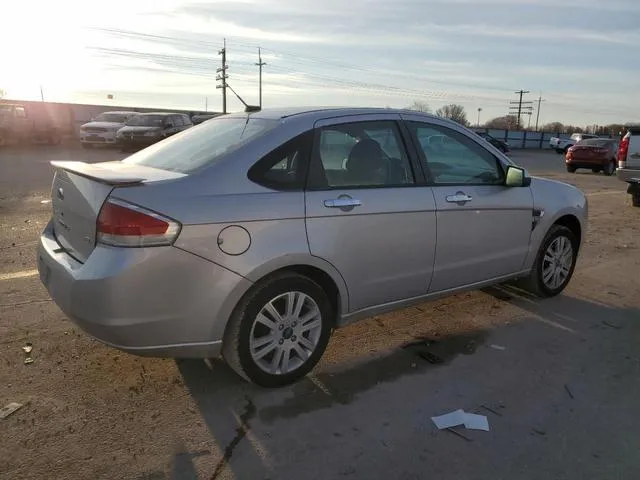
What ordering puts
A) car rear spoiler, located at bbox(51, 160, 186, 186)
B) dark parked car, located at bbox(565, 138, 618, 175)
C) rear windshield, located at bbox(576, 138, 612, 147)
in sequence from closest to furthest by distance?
car rear spoiler, located at bbox(51, 160, 186, 186)
dark parked car, located at bbox(565, 138, 618, 175)
rear windshield, located at bbox(576, 138, 612, 147)

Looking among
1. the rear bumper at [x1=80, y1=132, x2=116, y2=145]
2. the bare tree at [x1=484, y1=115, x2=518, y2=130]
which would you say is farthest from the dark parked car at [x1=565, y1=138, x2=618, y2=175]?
the bare tree at [x1=484, y1=115, x2=518, y2=130]

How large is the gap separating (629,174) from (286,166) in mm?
10605

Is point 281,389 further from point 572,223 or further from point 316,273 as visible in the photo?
point 572,223

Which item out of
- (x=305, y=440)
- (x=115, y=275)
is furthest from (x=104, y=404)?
(x=305, y=440)

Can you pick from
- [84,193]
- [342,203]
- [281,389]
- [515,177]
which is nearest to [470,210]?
[515,177]

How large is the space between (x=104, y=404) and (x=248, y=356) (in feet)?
2.82

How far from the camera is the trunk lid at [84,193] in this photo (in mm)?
3076

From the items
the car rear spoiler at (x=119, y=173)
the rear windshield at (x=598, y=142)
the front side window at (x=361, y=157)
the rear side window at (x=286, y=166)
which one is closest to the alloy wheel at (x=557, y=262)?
the front side window at (x=361, y=157)

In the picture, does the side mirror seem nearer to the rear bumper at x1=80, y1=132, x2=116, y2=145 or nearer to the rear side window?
the rear side window

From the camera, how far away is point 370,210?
3643 millimetres

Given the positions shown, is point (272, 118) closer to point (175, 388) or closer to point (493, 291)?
Result: point (175, 388)

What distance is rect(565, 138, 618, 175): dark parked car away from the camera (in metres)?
22.9

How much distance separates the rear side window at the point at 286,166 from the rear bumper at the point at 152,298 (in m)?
0.61

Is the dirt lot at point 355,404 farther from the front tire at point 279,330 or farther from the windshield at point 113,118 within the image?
the windshield at point 113,118
